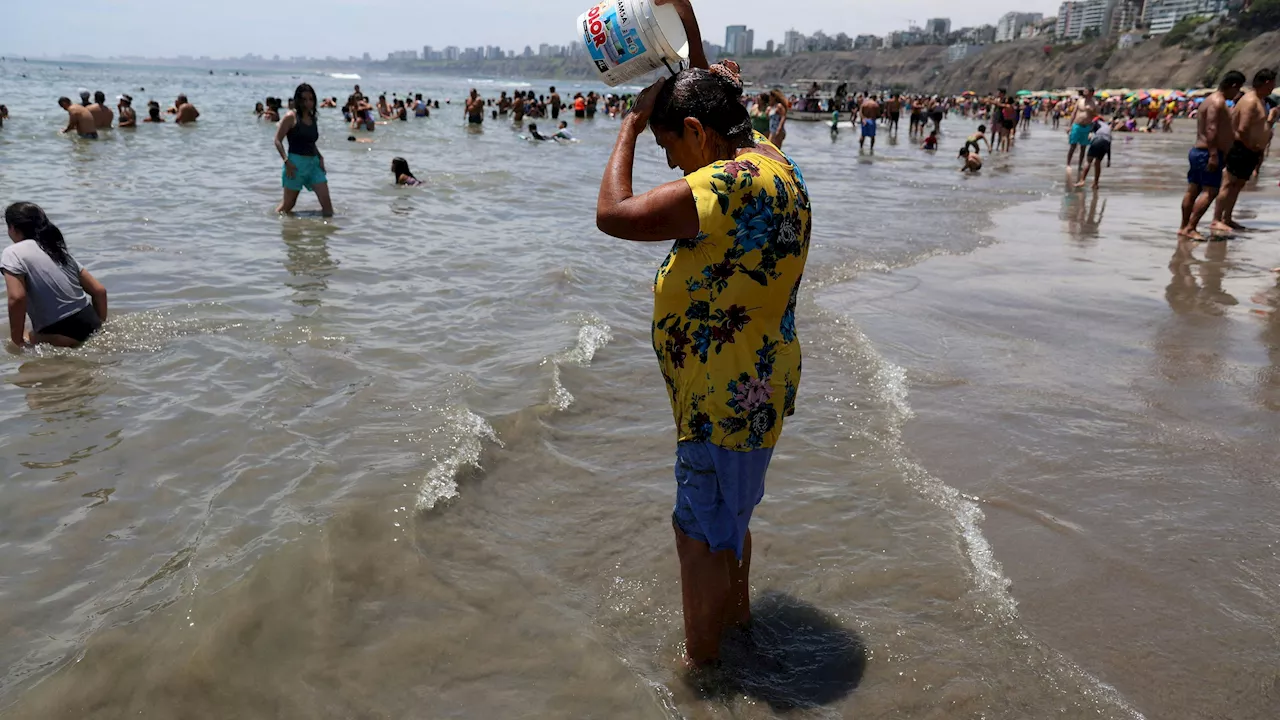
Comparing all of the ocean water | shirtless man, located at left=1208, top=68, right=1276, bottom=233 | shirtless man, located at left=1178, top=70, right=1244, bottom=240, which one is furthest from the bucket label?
shirtless man, located at left=1208, top=68, right=1276, bottom=233

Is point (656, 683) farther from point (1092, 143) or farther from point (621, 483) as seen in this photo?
point (1092, 143)

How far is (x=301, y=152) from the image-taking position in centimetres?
975

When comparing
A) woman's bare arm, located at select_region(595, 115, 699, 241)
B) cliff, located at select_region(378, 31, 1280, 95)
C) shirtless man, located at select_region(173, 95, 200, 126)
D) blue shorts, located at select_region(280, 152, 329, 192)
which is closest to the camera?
woman's bare arm, located at select_region(595, 115, 699, 241)

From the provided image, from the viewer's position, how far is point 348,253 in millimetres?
8461

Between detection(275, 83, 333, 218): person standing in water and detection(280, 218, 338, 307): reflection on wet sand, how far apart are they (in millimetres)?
387

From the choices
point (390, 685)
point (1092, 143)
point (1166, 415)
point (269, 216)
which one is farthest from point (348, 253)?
point (1092, 143)

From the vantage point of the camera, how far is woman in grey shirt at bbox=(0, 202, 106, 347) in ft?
16.9

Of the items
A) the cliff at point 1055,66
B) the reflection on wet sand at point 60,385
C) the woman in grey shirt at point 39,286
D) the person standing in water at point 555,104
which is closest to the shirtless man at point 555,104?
the person standing in water at point 555,104

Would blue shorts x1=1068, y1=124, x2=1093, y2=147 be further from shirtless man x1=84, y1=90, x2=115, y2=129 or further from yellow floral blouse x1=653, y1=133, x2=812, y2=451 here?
shirtless man x1=84, y1=90, x2=115, y2=129

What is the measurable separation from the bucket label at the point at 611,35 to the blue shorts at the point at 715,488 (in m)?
1.11

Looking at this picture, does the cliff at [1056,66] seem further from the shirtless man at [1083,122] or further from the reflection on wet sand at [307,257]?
the reflection on wet sand at [307,257]

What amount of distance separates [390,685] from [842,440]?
8.65 ft

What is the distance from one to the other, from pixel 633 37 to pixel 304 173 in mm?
8694

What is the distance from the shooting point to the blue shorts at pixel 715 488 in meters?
2.25
